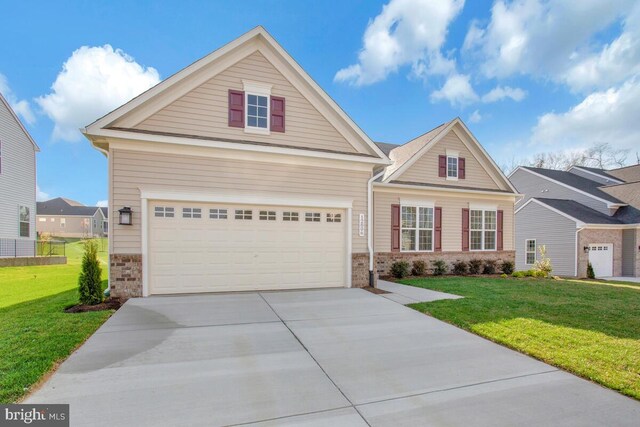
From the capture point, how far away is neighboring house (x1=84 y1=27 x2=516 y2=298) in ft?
25.1

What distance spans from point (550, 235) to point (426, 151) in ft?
35.6

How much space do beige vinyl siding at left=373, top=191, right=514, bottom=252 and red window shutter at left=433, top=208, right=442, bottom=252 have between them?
195 mm

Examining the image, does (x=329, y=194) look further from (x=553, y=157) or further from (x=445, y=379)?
(x=553, y=157)

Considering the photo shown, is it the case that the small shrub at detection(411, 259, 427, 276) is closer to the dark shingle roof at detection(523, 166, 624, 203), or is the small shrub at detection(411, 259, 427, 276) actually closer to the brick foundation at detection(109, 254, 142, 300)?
the brick foundation at detection(109, 254, 142, 300)

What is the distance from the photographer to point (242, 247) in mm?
8484

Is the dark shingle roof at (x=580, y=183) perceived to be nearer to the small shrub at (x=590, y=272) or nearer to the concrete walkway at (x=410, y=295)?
the small shrub at (x=590, y=272)

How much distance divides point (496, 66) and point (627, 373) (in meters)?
14.0

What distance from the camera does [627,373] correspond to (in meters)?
3.74

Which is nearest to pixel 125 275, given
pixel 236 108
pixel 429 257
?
pixel 236 108

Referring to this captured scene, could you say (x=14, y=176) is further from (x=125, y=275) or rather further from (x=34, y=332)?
(x=34, y=332)

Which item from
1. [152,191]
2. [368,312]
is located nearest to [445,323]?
[368,312]

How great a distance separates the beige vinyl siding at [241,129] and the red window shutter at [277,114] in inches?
5.2

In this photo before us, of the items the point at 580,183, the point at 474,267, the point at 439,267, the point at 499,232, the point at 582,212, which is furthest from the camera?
the point at 580,183

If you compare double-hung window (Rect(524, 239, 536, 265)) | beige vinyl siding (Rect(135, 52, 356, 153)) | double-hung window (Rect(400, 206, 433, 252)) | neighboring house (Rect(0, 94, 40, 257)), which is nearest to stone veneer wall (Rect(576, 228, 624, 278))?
double-hung window (Rect(524, 239, 536, 265))
